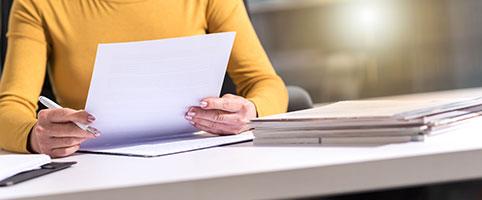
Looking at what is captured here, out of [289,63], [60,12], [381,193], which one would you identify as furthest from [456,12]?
[381,193]

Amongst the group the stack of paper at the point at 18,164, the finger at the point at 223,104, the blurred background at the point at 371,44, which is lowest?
the stack of paper at the point at 18,164

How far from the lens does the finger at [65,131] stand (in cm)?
105

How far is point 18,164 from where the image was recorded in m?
0.87

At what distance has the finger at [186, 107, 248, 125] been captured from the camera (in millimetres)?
1147

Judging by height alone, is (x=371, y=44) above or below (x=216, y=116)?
above

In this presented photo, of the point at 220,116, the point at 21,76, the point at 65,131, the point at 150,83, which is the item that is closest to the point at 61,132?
the point at 65,131

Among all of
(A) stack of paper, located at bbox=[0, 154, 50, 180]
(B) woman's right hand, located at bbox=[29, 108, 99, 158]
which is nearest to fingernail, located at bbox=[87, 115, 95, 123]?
(B) woman's right hand, located at bbox=[29, 108, 99, 158]

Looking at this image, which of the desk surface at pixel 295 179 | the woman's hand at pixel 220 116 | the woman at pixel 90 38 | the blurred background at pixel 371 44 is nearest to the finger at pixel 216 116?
the woman's hand at pixel 220 116

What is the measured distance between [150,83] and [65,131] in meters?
0.15

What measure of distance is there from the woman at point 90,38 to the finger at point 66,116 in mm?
231

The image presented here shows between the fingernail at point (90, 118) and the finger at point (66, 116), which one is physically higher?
the finger at point (66, 116)

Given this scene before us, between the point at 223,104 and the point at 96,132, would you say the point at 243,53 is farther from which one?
the point at 96,132

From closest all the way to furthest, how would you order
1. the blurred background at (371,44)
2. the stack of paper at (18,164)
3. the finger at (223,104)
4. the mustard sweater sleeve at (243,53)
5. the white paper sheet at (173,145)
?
the stack of paper at (18,164) → the white paper sheet at (173,145) → the finger at (223,104) → the mustard sweater sleeve at (243,53) → the blurred background at (371,44)

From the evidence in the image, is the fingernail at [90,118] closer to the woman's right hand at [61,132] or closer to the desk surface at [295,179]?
the woman's right hand at [61,132]
